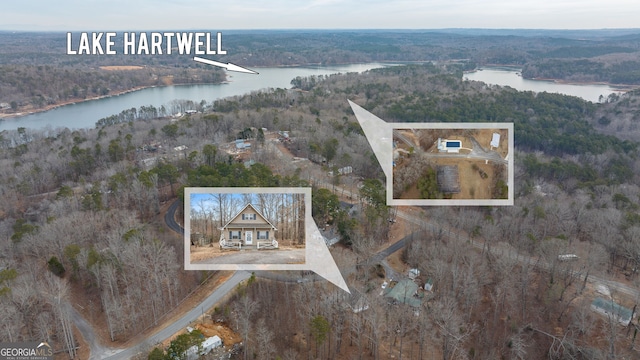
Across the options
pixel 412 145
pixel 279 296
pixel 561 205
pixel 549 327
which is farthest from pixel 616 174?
pixel 412 145

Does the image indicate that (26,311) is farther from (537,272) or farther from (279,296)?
(537,272)

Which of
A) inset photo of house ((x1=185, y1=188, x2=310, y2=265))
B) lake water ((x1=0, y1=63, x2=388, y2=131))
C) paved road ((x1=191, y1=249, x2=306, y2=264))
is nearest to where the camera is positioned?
inset photo of house ((x1=185, y1=188, x2=310, y2=265))

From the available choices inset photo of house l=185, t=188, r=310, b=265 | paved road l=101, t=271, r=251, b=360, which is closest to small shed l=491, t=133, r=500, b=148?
inset photo of house l=185, t=188, r=310, b=265

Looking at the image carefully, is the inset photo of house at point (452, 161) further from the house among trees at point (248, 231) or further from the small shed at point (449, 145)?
the house among trees at point (248, 231)

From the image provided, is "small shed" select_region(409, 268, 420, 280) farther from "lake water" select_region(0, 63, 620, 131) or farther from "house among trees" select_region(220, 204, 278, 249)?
"lake water" select_region(0, 63, 620, 131)

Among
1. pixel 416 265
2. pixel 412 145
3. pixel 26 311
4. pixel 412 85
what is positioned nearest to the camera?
pixel 412 145

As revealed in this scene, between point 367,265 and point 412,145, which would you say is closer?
point 412,145
